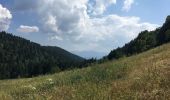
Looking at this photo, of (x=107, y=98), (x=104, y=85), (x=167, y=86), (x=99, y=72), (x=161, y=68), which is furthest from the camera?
(x=99, y=72)

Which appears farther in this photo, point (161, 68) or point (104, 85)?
point (161, 68)

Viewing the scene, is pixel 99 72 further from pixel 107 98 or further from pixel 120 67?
pixel 107 98

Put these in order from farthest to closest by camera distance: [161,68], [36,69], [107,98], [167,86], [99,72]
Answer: [36,69] → [99,72] → [161,68] → [167,86] → [107,98]

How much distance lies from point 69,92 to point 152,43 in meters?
101

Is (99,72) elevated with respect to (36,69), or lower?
lower

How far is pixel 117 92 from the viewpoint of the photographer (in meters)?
13.1

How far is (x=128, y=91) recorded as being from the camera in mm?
13102

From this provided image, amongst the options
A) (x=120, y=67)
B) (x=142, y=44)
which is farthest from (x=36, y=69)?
(x=120, y=67)

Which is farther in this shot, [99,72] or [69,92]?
[99,72]

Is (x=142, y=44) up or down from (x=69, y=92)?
up

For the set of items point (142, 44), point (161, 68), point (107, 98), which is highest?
point (142, 44)

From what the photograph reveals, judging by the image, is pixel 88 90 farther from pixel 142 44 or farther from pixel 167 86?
pixel 142 44

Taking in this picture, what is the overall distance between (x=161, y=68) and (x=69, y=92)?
4613 millimetres

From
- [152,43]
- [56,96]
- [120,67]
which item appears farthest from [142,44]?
[56,96]
